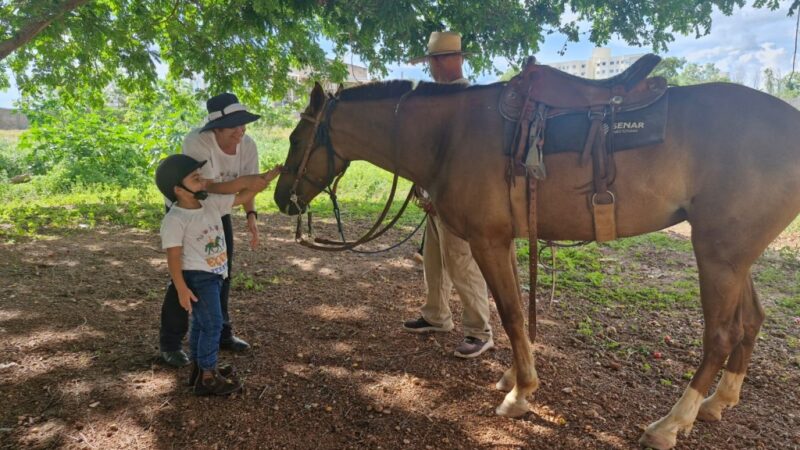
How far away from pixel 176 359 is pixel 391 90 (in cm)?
243

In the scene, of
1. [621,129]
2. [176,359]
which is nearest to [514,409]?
[621,129]

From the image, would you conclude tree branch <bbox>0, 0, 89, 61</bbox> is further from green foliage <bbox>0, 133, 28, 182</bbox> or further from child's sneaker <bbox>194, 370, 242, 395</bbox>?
green foliage <bbox>0, 133, 28, 182</bbox>

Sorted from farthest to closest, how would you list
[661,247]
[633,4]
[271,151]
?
[271,151], [661,247], [633,4]

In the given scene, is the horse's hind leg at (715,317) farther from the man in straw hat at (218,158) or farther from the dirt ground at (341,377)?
the man in straw hat at (218,158)

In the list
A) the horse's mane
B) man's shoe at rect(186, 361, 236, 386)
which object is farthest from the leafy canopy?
man's shoe at rect(186, 361, 236, 386)

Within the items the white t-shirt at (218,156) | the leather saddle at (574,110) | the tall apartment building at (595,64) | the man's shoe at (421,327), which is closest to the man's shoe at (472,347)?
the man's shoe at (421,327)

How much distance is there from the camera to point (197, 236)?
2.74m

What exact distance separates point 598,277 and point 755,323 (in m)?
2.54

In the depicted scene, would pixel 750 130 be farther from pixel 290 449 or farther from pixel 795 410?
pixel 290 449

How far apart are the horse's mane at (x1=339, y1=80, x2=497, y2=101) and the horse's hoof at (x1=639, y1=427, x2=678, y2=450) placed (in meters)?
2.38

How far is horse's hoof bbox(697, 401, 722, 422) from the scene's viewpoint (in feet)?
9.48

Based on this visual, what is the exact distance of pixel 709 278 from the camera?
100 inches

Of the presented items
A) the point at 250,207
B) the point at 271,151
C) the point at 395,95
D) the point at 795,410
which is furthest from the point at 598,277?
the point at 271,151

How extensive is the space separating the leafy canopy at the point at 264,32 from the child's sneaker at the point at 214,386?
3.35m
